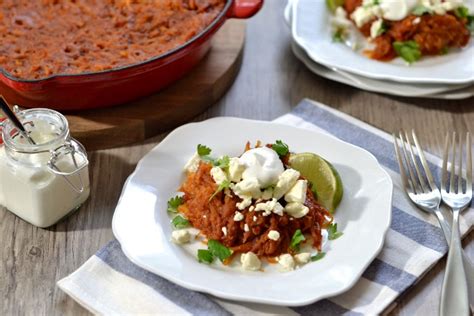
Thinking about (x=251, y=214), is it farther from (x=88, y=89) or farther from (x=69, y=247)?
(x=88, y=89)

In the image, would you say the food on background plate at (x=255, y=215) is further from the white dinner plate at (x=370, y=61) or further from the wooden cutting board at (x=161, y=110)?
the white dinner plate at (x=370, y=61)

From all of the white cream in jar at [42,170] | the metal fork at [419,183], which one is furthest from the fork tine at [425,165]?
the white cream in jar at [42,170]

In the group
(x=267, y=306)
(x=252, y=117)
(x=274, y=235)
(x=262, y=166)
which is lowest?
(x=252, y=117)

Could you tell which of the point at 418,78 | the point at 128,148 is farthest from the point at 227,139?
the point at 418,78

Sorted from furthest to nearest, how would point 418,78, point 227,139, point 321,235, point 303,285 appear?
point 418,78, point 227,139, point 321,235, point 303,285

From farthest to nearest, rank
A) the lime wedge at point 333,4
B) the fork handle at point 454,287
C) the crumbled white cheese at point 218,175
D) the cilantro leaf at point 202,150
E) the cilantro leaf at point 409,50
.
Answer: the lime wedge at point 333,4 < the cilantro leaf at point 409,50 < the cilantro leaf at point 202,150 < the crumbled white cheese at point 218,175 < the fork handle at point 454,287

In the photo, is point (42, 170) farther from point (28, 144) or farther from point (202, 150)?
point (202, 150)

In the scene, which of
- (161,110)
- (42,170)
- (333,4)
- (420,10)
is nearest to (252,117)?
(161,110)
